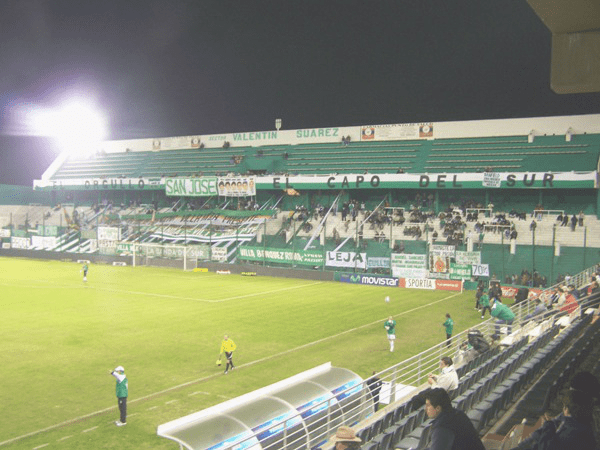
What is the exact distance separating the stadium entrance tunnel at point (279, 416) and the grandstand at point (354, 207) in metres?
25.3

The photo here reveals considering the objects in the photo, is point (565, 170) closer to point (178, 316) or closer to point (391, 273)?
point (391, 273)

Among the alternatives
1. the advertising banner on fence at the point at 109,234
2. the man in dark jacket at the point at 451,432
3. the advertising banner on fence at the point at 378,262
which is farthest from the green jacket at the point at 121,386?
the advertising banner on fence at the point at 109,234

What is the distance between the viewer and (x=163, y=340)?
23.5 m

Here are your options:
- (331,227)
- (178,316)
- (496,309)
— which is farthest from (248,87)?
(496,309)

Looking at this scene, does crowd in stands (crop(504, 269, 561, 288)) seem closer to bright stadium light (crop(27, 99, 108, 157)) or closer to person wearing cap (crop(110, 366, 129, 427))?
person wearing cap (crop(110, 366, 129, 427))

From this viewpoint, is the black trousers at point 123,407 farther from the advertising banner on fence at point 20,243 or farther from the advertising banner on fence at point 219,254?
the advertising banner on fence at point 20,243

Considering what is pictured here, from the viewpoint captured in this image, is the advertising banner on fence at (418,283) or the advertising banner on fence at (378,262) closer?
the advertising banner on fence at (418,283)

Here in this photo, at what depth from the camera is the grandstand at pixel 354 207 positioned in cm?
4328

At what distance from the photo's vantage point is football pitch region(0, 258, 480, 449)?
14484mm

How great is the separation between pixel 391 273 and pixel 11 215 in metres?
52.1

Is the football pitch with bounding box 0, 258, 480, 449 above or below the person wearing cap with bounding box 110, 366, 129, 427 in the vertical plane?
below

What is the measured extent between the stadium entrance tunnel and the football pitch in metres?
3.68

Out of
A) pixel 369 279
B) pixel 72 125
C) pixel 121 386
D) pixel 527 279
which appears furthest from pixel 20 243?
pixel 121 386

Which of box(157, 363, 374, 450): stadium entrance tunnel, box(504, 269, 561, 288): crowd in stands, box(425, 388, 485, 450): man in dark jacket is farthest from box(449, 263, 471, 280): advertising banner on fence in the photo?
box(425, 388, 485, 450): man in dark jacket
